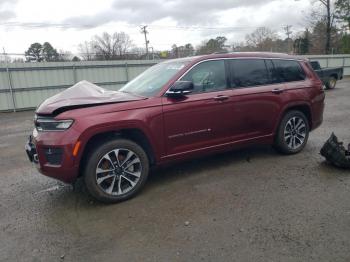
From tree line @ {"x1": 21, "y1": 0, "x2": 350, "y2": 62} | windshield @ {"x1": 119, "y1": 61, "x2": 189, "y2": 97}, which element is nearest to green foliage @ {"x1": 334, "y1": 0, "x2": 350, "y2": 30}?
tree line @ {"x1": 21, "y1": 0, "x2": 350, "y2": 62}

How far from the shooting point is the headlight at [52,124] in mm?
3547

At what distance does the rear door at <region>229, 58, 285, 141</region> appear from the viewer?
473 centimetres

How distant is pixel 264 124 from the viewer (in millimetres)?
5020

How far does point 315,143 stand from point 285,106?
1525 millimetres

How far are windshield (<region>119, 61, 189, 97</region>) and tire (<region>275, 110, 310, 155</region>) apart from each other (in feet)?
6.91

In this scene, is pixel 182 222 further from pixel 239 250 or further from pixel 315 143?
pixel 315 143

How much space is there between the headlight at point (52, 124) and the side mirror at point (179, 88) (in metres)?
1.34

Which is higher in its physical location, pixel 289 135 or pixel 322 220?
pixel 289 135

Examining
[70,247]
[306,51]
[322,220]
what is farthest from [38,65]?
[306,51]

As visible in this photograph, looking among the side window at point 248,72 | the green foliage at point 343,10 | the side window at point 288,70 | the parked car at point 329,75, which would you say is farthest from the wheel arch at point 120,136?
the green foliage at point 343,10

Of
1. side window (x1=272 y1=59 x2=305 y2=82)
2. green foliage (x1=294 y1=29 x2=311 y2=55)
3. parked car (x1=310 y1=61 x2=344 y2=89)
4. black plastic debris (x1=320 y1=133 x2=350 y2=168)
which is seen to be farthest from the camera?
green foliage (x1=294 y1=29 x2=311 y2=55)

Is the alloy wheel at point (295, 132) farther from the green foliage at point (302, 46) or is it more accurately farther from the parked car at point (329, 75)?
the green foliage at point (302, 46)

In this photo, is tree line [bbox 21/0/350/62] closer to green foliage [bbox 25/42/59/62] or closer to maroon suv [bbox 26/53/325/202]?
green foliage [bbox 25/42/59/62]

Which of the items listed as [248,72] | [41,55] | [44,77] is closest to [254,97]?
[248,72]
